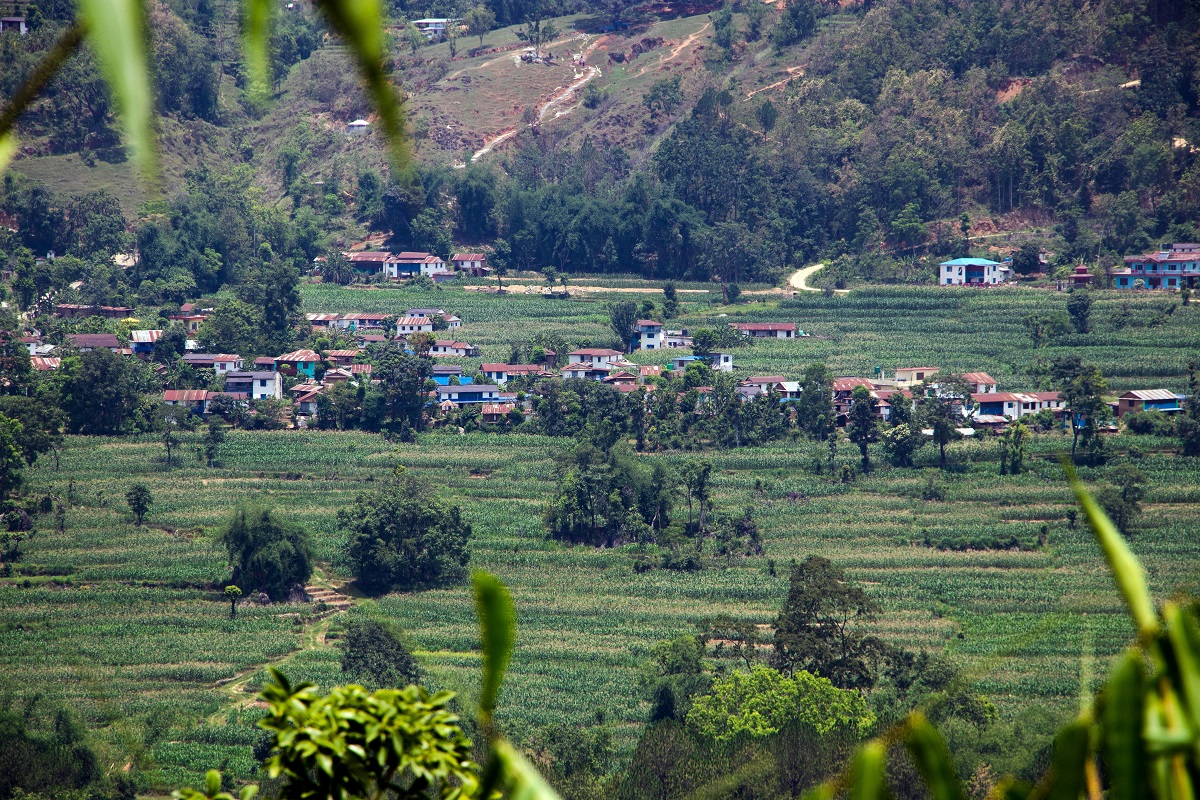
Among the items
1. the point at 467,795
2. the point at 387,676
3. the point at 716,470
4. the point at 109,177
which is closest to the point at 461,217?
the point at 109,177

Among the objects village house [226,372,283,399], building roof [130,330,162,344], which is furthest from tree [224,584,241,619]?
building roof [130,330,162,344]

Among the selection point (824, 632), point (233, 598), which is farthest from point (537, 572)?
point (824, 632)

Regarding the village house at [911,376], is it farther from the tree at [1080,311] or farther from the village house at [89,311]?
the village house at [89,311]

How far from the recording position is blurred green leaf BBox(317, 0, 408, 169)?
646 millimetres

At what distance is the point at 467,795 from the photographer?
1896mm

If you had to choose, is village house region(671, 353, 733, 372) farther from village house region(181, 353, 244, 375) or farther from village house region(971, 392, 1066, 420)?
village house region(181, 353, 244, 375)

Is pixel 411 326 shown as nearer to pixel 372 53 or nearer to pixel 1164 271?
pixel 1164 271

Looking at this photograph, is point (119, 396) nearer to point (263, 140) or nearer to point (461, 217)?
point (461, 217)

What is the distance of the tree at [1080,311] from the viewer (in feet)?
100

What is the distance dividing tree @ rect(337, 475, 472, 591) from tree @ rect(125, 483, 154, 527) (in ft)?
12.1

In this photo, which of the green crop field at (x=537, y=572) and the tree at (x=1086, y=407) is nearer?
the green crop field at (x=537, y=572)

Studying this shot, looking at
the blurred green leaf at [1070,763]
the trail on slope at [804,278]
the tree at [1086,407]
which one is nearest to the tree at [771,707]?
the tree at [1086,407]

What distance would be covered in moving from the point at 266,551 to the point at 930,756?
19.8 m

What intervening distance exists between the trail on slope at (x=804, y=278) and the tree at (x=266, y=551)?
2022cm
